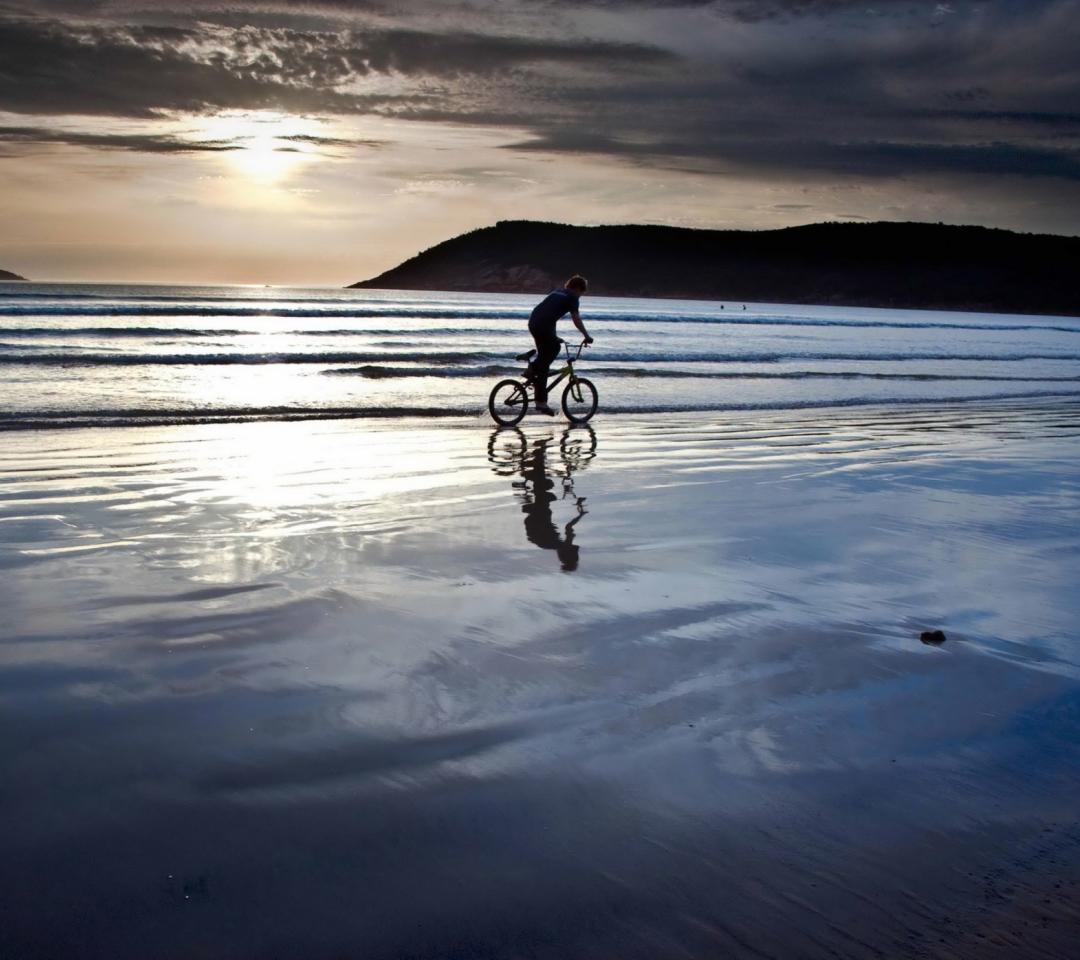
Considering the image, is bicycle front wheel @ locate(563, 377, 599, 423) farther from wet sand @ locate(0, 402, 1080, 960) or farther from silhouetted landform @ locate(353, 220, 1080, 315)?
silhouetted landform @ locate(353, 220, 1080, 315)

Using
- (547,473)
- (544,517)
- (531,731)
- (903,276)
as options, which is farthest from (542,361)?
(903,276)

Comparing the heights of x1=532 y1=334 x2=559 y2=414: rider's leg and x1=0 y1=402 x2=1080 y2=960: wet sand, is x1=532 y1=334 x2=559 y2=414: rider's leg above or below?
above

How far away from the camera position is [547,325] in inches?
540

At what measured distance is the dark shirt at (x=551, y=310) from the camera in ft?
44.7

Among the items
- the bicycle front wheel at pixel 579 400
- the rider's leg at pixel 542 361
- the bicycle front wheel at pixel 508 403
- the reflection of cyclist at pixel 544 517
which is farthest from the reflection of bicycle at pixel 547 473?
the rider's leg at pixel 542 361

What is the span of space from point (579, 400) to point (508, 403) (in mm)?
1332

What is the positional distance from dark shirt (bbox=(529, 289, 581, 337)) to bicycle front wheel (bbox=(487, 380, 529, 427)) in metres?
0.92

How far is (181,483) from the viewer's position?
8.22 metres

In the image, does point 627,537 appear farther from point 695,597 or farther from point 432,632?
point 432,632

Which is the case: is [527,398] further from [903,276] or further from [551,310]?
[903,276]

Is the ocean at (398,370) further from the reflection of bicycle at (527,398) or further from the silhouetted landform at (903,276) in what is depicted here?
the silhouetted landform at (903,276)

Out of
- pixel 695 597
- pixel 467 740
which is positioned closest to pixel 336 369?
pixel 695 597

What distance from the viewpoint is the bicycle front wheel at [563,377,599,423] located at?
47.8 ft

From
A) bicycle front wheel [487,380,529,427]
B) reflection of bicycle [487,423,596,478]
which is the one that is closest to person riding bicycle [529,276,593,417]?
→ bicycle front wheel [487,380,529,427]
